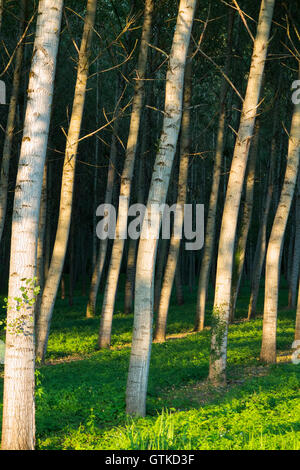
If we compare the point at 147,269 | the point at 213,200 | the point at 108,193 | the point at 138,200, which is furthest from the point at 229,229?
the point at 138,200

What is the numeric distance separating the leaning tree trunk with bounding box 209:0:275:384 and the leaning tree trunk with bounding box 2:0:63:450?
5.69 metres

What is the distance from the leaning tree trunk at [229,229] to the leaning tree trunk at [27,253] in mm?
5692

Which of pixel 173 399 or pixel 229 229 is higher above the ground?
pixel 229 229

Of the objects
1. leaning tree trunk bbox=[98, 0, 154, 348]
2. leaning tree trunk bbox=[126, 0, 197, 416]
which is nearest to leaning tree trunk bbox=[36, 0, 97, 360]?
leaning tree trunk bbox=[98, 0, 154, 348]

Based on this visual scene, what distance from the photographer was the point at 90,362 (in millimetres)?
13609

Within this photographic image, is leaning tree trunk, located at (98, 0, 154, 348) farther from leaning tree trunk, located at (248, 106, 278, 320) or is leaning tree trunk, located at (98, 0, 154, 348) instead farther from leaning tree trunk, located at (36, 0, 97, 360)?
leaning tree trunk, located at (248, 106, 278, 320)

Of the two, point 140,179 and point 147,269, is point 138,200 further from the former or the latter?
point 147,269

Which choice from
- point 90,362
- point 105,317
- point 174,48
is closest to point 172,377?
point 90,362

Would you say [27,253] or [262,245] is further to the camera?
[262,245]

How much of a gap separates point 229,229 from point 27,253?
6.10 metres

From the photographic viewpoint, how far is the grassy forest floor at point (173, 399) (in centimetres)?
632

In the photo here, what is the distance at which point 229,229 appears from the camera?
37.6 ft
